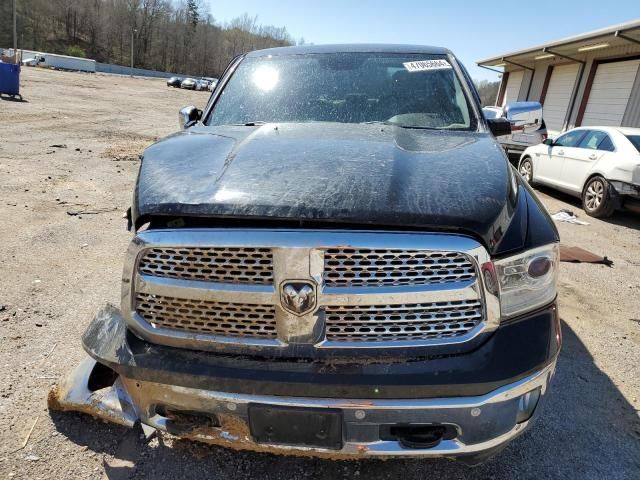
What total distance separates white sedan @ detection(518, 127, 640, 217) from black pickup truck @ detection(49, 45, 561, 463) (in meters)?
6.96

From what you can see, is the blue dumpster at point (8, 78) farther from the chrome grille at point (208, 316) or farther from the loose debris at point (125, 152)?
the chrome grille at point (208, 316)

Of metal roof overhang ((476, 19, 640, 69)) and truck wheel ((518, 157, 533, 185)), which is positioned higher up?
metal roof overhang ((476, 19, 640, 69))

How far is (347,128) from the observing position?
2.47m

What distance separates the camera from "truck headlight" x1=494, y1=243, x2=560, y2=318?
1579 millimetres

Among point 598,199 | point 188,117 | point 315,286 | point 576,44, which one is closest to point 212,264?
point 315,286

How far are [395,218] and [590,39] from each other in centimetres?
1778

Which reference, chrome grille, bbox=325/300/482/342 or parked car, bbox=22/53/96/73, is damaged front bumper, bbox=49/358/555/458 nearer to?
chrome grille, bbox=325/300/482/342

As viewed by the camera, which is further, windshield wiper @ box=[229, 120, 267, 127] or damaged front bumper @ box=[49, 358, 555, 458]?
windshield wiper @ box=[229, 120, 267, 127]

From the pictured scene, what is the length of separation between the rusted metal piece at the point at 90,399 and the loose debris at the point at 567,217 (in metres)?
7.28

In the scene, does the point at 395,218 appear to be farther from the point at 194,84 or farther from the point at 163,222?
the point at 194,84

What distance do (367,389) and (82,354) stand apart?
207cm

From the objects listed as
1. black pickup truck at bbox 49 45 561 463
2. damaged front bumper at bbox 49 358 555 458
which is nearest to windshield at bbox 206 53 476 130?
black pickup truck at bbox 49 45 561 463

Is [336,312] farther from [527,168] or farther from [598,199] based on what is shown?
[527,168]

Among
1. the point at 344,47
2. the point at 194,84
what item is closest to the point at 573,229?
the point at 344,47
